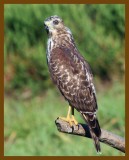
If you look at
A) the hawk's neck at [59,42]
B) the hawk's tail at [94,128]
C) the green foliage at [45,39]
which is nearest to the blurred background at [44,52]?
the green foliage at [45,39]

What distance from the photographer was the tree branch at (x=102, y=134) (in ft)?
19.8

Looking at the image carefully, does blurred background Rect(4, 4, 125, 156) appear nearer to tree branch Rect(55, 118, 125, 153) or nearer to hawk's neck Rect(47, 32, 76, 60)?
hawk's neck Rect(47, 32, 76, 60)

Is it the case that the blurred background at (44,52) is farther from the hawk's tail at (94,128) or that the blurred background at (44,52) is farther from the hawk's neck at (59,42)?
the hawk's tail at (94,128)

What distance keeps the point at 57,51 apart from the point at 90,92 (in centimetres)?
47

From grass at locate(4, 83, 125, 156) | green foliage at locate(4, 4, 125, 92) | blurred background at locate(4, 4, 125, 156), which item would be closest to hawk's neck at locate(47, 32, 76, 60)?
grass at locate(4, 83, 125, 156)

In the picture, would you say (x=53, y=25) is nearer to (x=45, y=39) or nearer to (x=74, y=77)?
(x=74, y=77)

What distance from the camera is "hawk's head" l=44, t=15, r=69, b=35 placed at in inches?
253

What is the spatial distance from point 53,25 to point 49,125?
14.0 feet

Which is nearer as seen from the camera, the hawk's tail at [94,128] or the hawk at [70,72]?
the hawk's tail at [94,128]

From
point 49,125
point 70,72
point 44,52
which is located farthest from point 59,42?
point 44,52

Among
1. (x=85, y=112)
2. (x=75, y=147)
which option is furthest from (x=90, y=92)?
(x=75, y=147)

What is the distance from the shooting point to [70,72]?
6.45m

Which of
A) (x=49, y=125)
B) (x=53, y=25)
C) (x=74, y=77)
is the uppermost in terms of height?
(x=53, y=25)

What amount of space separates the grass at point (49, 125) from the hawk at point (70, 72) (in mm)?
2600
